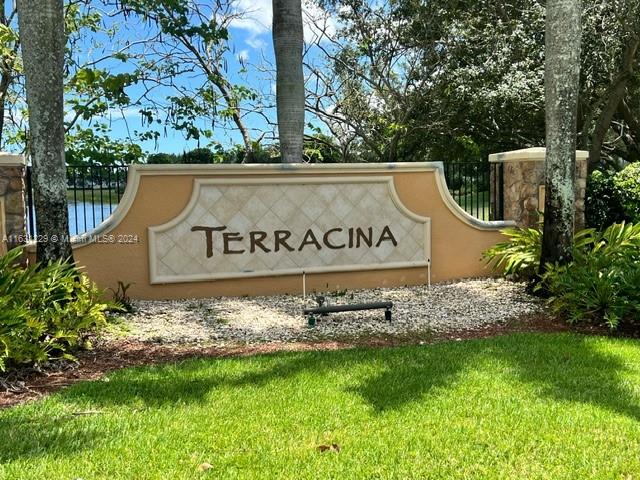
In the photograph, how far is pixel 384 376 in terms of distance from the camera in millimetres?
4547

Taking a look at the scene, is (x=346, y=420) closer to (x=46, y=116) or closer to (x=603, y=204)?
(x=46, y=116)

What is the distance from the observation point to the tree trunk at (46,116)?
5629 millimetres

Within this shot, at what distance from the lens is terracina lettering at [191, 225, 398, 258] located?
7.92 meters

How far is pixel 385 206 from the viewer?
28.4 feet

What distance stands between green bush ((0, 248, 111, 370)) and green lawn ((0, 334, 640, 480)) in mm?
622

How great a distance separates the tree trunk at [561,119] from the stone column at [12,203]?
6.44 meters

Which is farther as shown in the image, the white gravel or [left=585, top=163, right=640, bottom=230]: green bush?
[left=585, top=163, right=640, bottom=230]: green bush

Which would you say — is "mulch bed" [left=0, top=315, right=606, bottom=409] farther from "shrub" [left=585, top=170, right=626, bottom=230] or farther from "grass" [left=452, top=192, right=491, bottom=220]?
"shrub" [left=585, top=170, right=626, bottom=230]

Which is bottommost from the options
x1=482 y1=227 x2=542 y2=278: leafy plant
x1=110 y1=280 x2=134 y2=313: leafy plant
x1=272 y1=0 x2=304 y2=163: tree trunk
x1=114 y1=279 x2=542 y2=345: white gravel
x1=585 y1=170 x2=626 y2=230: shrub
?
x1=114 y1=279 x2=542 y2=345: white gravel

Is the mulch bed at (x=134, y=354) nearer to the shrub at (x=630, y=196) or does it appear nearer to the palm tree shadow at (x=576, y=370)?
the palm tree shadow at (x=576, y=370)

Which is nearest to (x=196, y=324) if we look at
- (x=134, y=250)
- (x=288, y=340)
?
(x=288, y=340)

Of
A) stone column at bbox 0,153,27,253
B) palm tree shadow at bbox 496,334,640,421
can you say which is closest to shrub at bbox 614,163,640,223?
palm tree shadow at bbox 496,334,640,421

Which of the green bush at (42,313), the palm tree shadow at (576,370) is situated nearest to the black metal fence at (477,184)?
the palm tree shadow at (576,370)

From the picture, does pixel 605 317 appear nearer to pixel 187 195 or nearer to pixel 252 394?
pixel 252 394
